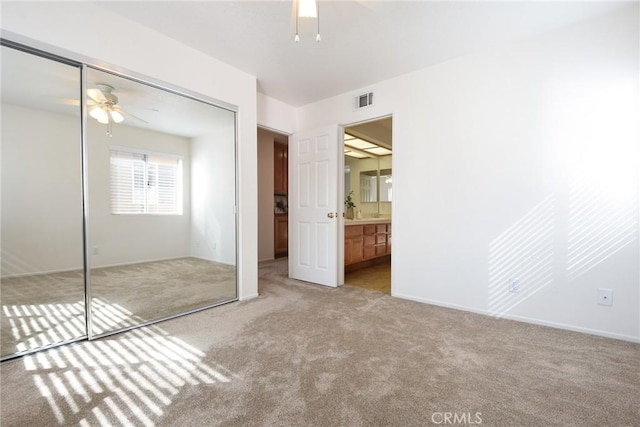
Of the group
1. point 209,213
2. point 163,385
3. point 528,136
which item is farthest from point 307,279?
point 528,136

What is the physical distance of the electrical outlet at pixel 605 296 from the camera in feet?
7.24

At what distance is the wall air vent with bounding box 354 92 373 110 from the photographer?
11.3ft

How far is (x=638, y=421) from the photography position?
51.9 inches

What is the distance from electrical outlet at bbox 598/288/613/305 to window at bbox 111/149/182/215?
3.96 metres

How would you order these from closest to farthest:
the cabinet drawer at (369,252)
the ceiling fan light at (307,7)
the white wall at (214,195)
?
the ceiling fan light at (307,7) < the white wall at (214,195) < the cabinet drawer at (369,252)

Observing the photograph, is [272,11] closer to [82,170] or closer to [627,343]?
[82,170]

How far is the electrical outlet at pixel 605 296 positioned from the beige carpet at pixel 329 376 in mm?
→ 294

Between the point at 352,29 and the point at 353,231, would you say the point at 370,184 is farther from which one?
the point at 352,29

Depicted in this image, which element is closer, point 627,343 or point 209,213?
point 627,343

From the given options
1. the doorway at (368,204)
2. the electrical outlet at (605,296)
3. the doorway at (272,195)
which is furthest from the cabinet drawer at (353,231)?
the electrical outlet at (605,296)

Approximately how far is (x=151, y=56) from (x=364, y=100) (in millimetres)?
2331

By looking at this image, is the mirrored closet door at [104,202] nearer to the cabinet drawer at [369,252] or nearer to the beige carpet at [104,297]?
the beige carpet at [104,297]

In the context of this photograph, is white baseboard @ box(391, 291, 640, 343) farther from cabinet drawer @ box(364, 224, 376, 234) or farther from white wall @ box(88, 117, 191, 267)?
white wall @ box(88, 117, 191, 267)

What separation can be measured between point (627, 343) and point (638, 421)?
1150mm
